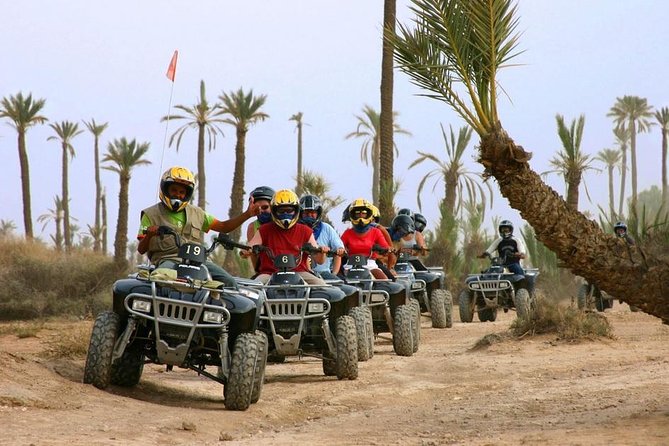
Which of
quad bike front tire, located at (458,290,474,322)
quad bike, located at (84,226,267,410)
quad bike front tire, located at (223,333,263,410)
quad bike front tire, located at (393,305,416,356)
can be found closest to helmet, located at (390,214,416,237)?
quad bike front tire, located at (458,290,474,322)

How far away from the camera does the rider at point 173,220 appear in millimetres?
10344

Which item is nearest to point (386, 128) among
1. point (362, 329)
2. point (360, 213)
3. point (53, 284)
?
point (53, 284)

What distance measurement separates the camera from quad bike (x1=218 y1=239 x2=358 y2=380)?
1155 cm

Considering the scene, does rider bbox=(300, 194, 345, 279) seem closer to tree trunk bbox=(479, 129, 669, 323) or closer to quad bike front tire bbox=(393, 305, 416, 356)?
quad bike front tire bbox=(393, 305, 416, 356)

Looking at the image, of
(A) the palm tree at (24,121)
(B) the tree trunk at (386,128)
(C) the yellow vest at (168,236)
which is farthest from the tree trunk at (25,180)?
(C) the yellow vest at (168,236)

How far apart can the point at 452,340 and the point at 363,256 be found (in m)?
3.90

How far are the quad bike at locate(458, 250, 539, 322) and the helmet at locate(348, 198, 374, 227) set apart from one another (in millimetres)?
5577

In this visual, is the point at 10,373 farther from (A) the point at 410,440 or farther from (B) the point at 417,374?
(B) the point at 417,374

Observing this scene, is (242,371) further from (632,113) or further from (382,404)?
(632,113)

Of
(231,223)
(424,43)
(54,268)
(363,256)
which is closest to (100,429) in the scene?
(231,223)

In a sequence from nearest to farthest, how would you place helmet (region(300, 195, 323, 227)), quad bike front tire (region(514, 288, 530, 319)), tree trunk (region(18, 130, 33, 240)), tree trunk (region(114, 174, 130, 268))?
helmet (region(300, 195, 323, 227)), quad bike front tire (region(514, 288, 530, 319)), tree trunk (region(114, 174, 130, 268)), tree trunk (region(18, 130, 33, 240))

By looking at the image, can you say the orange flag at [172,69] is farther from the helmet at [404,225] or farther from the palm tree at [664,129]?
the palm tree at [664,129]

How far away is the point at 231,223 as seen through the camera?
1099 cm

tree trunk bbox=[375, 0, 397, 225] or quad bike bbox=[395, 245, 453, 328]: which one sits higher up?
tree trunk bbox=[375, 0, 397, 225]
